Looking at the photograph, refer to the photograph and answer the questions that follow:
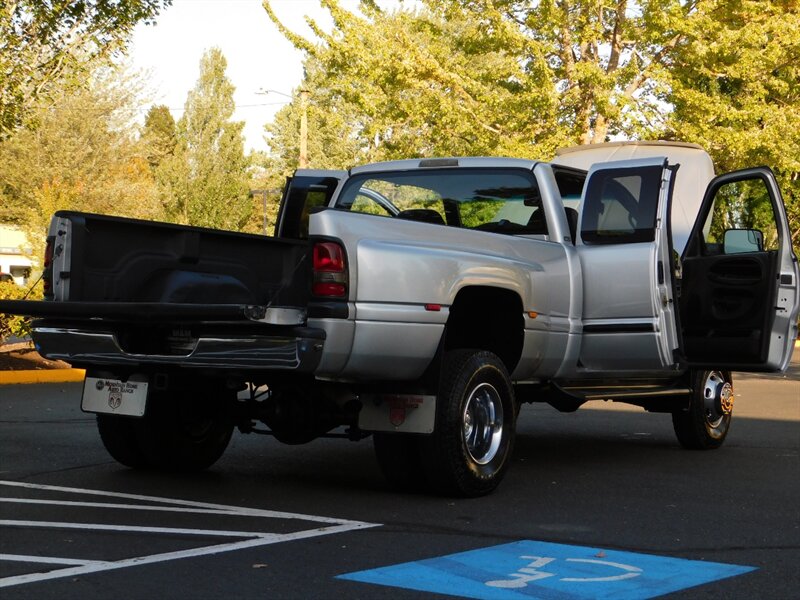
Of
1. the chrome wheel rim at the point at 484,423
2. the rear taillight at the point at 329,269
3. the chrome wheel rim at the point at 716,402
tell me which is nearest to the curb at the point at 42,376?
the chrome wheel rim at the point at 716,402

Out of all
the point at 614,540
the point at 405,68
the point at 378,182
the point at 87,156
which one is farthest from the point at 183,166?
the point at 614,540

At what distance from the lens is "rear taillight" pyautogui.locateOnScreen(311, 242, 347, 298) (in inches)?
263

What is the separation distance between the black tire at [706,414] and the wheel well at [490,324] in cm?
272

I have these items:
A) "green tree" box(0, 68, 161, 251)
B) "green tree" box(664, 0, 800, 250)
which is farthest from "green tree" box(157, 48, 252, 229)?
"green tree" box(664, 0, 800, 250)

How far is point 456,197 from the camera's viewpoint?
911 centimetres

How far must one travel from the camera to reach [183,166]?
185ft

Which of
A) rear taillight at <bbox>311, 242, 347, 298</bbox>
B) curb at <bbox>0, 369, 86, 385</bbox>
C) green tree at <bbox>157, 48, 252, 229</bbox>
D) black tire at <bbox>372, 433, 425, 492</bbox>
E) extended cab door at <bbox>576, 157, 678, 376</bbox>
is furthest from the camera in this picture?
green tree at <bbox>157, 48, 252, 229</bbox>

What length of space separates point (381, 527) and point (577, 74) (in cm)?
1839

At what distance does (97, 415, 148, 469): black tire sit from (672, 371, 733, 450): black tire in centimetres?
453

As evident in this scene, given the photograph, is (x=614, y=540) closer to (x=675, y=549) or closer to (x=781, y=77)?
(x=675, y=549)

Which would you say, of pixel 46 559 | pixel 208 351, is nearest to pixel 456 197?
pixel 208 351

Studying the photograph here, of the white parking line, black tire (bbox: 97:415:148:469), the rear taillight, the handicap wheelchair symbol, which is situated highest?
the rear taillight

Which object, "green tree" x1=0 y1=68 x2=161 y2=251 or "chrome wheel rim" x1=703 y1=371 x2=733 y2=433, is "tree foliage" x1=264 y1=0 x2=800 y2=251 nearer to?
"chrome wheel rim" x1=703 y1=371 x2=733 y2=433

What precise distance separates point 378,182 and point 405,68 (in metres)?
15.5
